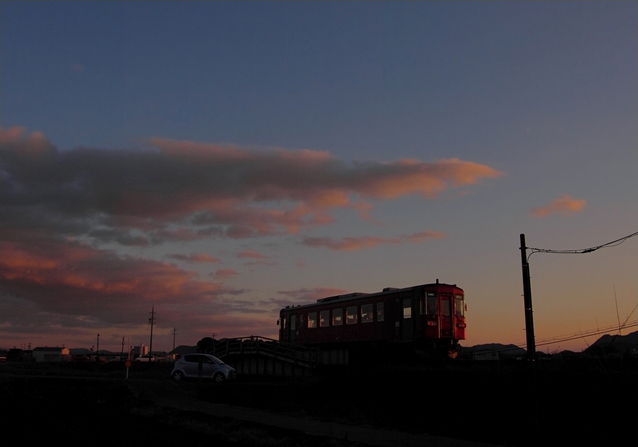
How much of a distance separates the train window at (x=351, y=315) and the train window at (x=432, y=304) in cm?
533

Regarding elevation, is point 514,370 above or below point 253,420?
above

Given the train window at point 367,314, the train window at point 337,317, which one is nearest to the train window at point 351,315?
the train window at point 337,317

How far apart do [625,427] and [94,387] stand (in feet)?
76.0

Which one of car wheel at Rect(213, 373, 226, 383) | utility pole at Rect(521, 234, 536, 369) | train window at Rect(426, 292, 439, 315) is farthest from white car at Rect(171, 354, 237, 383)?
utility pole at Rect(521, 234, 536, 369)

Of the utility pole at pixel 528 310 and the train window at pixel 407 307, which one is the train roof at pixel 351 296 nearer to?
the train window at pixel 407 307

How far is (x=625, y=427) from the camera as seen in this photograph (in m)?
14.5

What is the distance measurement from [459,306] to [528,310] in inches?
645

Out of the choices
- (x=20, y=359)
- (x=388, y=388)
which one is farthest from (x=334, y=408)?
(x=20, y=359)

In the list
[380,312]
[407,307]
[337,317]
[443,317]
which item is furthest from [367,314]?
[443,317]

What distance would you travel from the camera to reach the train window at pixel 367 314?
34.6 metres

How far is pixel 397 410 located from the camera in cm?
Answer: 2022

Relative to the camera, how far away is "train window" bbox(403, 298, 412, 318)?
3234 centimetres

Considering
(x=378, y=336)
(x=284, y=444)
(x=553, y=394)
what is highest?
(x=378, y=336)

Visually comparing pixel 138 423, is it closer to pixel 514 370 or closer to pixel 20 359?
pixel 514 370
